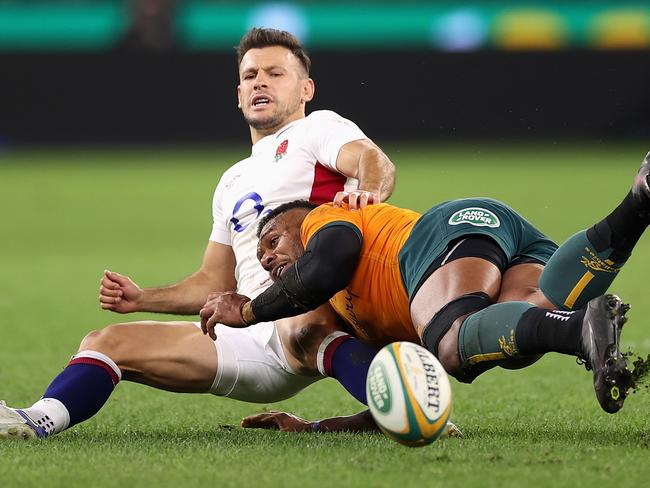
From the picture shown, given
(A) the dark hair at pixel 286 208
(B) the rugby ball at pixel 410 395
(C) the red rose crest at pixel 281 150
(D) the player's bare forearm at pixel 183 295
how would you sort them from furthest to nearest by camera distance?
(C) the red rose crest at pixel 281 150 → (D) the player's bare forearm at pixel 183 295 → (A) the dark hair at pixel 286 208 → (B) the rugby ball at pixel 410 395

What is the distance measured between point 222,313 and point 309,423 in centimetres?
58

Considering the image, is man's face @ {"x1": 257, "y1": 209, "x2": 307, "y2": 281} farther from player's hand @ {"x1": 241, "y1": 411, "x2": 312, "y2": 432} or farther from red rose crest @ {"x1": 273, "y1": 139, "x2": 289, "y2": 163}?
red rose crest @ {"x1": 273, "y1": 139, "x2": 289, "y2": 163}

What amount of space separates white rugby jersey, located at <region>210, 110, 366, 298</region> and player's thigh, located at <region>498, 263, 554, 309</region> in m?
1.12

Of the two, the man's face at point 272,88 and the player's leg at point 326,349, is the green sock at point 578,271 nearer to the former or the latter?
the player's leg at point 326,349

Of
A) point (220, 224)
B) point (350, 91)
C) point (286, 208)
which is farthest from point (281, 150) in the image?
point (350, 91)

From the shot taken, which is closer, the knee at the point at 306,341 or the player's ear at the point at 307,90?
the knee at the point at 306,341

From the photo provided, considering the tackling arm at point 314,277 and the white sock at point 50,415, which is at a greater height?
the tackling arm at point 314,277

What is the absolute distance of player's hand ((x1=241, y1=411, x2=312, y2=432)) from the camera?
4.82 metres

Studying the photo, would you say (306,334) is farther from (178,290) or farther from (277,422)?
(178,290)

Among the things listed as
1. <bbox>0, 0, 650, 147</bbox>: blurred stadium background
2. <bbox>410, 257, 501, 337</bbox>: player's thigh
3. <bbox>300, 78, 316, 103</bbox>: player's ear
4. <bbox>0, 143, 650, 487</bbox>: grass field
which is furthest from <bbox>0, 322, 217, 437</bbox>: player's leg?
<bbox>0, 0, 650, 147</bbox>: blurred stadium background

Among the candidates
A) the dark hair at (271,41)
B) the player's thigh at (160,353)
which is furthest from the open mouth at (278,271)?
the dark hair at (271,41)

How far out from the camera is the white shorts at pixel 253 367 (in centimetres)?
493

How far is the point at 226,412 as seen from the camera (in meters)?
5.49

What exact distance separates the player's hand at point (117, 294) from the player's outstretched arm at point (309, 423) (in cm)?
74
